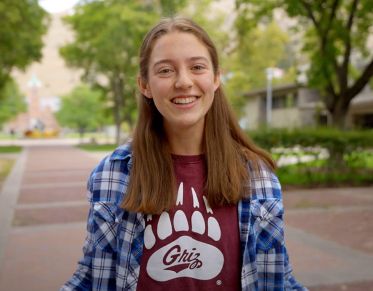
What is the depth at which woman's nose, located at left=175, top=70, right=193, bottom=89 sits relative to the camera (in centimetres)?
154

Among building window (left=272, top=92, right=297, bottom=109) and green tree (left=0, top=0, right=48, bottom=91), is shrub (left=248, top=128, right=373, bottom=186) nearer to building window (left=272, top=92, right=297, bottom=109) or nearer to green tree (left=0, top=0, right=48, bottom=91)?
green tree (left=0, top=0, right=48, bottom=91)

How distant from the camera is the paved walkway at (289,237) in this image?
4543 millimetres

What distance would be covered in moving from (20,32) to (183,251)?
62.5ft

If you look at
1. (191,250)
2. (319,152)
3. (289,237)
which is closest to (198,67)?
(191,250)

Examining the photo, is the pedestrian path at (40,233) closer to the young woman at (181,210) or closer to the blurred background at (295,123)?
the blurred background at (295,123)

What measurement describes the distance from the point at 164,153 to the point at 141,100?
25 centimetres

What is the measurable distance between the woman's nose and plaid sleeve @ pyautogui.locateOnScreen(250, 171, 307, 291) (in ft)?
1.49

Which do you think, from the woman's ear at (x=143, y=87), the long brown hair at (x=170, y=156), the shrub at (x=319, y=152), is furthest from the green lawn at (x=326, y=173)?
the woman's ear at (x=143, y=87)

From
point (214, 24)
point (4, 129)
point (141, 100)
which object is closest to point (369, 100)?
point (214, 24)

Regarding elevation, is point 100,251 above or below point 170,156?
below

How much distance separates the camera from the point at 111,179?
1.59 meters

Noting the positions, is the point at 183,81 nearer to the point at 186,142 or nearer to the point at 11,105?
the point at 186,142

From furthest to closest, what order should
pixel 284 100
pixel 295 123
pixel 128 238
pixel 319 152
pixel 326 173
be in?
pixel 284 100 → pixel 295 123 → pixel 326 173 → pixel 319 152 → pixel 128 238

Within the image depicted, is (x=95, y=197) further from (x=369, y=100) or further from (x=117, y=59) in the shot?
(x=369, y=100)
